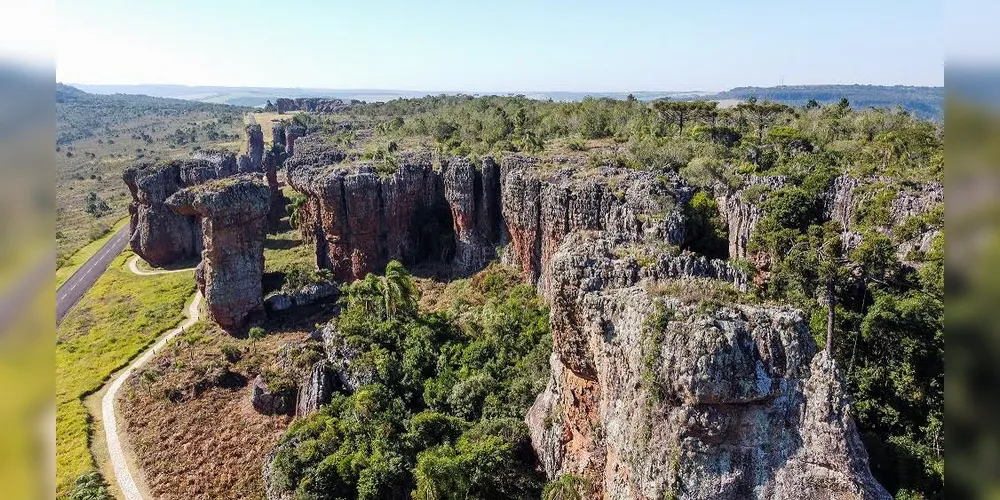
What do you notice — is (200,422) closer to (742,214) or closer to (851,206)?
(742,214)

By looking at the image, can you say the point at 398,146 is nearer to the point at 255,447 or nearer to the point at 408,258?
the point at 408,258

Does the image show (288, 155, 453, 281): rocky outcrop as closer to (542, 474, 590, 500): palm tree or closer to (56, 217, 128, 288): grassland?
(56, 217, 128, 288): grassland

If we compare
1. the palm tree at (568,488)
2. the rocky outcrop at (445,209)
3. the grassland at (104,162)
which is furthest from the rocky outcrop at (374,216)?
the palm tree at (568,488)

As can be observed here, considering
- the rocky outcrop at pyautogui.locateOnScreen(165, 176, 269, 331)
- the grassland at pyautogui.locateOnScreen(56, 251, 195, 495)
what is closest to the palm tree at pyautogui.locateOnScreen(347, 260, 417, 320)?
the rocky outcrop at pyautogui.locateOnScreen(165, 176, 269, 331)

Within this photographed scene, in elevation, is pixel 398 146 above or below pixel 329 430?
above

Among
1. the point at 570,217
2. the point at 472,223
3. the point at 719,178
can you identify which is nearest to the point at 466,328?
the point at 570,217

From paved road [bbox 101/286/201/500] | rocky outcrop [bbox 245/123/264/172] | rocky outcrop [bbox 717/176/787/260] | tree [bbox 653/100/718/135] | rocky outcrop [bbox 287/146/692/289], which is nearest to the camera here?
paved road [bbox 101/286/201/500]

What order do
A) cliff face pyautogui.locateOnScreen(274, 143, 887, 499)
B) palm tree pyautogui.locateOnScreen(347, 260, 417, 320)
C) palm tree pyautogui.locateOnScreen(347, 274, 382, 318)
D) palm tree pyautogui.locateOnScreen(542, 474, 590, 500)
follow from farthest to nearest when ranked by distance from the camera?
palm tree pyautogui.locateOnScreen(347, 274, 382, 318), palm tree pyautogui.locateOnScreen(347, 260, 417, 320), palm tree pyautogui.locateOnScreen(542, 474, 590, 500), cliff face pyautogui.locateOnScreen(274, 143, 887, 499)
